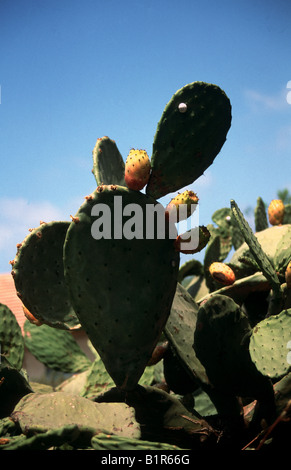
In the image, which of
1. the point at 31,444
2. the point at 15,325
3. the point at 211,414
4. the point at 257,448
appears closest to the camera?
the point at 31,444

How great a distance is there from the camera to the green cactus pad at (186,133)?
74.4 inches

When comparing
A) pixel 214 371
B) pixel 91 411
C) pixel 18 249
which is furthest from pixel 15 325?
pixel 214 371

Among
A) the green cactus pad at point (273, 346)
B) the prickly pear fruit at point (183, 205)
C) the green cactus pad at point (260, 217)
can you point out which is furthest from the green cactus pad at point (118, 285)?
the green cactus pad at point (260, 217)

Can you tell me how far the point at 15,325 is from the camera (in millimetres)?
2518

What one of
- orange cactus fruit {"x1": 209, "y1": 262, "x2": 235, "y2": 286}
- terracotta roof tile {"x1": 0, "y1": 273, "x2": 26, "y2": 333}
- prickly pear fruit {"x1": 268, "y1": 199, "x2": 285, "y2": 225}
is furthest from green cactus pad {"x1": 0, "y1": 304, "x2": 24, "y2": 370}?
terracotta roof tile {"x1": 0, "y1": 273, "x2": 26, "y2": 333}

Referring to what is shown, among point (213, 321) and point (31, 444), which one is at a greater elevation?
point (213, 321)

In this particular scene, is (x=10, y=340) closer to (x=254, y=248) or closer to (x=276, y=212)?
(x=254, y=248)

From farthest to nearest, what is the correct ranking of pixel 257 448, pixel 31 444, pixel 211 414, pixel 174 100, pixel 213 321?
pixel 211 414 → pixel 174 100 → pixel 213 321 → pixel 257 448 → pixel 31 444

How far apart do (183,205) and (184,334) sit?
0.53 meters

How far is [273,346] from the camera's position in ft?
5.97

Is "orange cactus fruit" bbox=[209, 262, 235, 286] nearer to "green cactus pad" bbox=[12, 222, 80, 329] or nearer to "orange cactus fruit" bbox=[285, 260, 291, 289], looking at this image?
"orange cactus fruit" bbox=[285, 260, 291, 289]

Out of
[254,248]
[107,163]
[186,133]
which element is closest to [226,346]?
[254,248]
